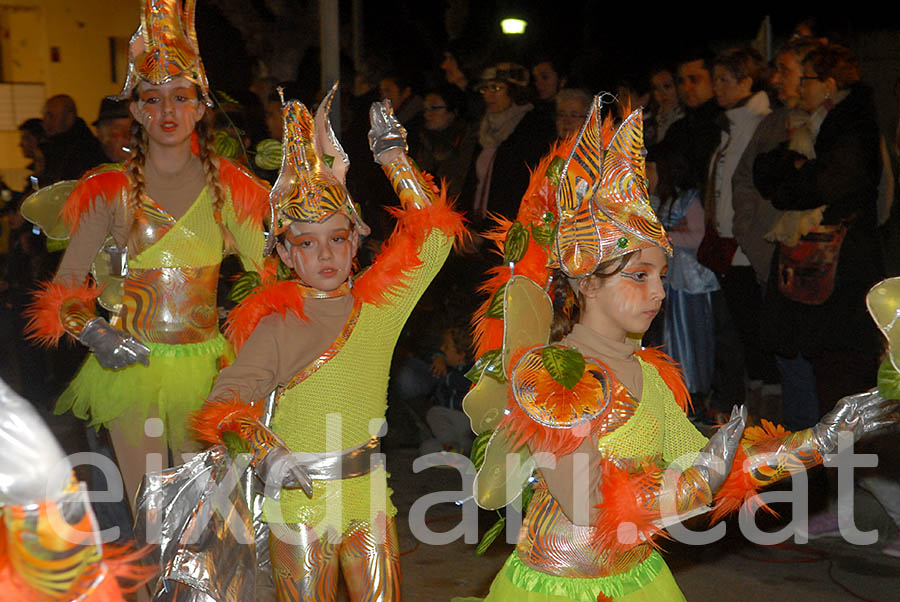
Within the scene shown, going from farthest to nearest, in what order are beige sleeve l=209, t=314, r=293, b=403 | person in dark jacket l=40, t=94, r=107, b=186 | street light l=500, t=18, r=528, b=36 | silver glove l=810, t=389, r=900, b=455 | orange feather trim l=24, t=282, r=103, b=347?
street light l=500, t=18, r=528, b=36 → person in dark jacket l=40, t=94, r=107, b=186 → orange feather trim l=24, t=282, r=103, b=347 → beige sleeve l=209, t=314, r=293, b=403 → silver glove l=810, t=389, r=900, b=455

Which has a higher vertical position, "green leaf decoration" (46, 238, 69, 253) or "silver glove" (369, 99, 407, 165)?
"silver glove" (369, 99, 407, 165)

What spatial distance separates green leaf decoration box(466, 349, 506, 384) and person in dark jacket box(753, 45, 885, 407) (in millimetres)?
3137

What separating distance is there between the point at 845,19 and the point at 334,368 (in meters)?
7.57

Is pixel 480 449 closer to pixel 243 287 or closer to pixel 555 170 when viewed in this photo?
pixel 555 170

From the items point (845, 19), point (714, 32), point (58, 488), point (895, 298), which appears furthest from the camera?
point (714, 32)

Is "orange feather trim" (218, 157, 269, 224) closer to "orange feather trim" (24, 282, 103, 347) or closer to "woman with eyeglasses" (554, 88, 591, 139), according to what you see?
"orange feather trim" (24, 282, 103, 347)

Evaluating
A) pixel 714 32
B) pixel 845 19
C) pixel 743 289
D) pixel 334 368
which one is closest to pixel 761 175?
pixel 743 289

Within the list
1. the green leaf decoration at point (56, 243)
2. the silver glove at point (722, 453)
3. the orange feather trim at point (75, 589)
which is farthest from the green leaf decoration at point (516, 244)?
the green leaf decoration at point (56, 243)

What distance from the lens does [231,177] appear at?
4301 mm

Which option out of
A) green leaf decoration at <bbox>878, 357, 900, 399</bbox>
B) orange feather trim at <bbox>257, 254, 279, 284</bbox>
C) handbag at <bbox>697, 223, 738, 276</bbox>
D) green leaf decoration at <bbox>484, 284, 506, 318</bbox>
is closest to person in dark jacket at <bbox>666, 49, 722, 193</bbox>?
handbag at <bbox>697, 223, 738, 276</bbox>

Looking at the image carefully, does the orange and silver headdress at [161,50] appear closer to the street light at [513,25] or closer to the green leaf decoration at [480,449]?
the green leaf decoration at [480,449]

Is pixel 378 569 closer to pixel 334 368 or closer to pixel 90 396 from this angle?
pixel 334 368

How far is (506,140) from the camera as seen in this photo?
644cm

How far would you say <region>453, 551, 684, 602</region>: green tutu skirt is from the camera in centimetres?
265
